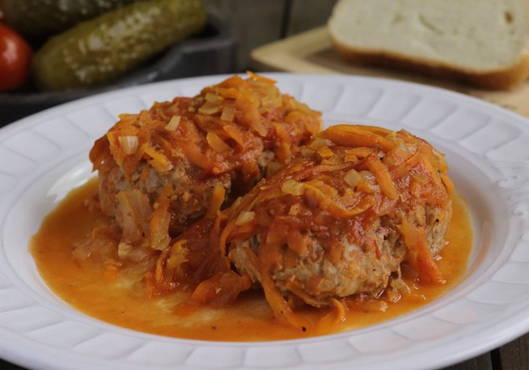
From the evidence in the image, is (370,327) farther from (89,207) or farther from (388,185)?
(89,207)

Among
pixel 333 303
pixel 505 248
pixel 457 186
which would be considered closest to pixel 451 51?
pixel 457 186

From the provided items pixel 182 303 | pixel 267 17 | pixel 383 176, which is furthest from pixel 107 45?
pixel 383 176

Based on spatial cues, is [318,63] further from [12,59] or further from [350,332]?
[350,332]

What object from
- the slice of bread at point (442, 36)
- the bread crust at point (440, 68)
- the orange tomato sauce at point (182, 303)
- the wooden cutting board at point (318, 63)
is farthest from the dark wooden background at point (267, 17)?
the orange tomato sauce at point (182, 303)

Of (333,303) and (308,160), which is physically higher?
(308,160)

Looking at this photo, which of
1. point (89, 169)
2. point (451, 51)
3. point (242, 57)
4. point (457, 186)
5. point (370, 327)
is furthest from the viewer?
point (242, 57)

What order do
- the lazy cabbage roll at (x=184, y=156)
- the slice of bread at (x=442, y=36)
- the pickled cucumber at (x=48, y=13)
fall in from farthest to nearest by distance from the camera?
the pickled cucumber at (x=48, y=13) → the slice of bread at (x=442, y=36) → the lazy cabbage roll at (x=184, y=156)

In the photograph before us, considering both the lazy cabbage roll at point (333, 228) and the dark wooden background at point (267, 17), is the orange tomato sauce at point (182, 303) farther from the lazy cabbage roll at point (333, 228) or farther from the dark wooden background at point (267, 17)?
the dark wooden background at point (267, 17)
